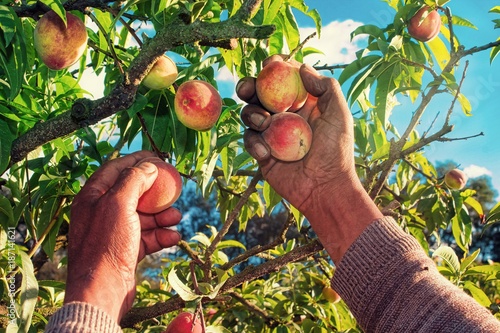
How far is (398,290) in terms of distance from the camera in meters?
1.32

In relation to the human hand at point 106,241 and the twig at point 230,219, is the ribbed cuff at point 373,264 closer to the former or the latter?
the twig at point 230,219

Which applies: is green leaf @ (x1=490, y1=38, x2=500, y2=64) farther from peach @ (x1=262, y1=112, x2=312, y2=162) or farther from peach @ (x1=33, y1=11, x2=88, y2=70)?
peach @ (x1=33, y1=11, x2=88, y2=70)

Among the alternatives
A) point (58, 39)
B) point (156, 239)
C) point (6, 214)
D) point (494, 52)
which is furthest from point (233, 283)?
point (494, 52)

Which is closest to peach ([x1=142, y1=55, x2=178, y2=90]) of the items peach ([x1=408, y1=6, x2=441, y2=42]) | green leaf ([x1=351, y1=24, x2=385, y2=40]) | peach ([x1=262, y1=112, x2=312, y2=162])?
peach ([x1=262, y1=112, x2=312, y2=162])

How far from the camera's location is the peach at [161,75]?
1.47 m

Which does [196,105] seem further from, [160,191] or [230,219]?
[230,219]

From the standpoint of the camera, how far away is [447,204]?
2.59 m

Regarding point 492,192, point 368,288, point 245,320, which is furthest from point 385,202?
point 492,192

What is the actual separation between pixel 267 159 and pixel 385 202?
1.27m

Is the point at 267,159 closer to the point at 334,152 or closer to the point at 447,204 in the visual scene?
the point at 334,152

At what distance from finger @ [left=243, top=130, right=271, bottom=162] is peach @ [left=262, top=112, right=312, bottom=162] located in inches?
0.5

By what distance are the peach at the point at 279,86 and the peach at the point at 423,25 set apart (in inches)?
22.3

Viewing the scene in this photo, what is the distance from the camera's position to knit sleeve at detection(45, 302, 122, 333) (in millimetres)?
1011

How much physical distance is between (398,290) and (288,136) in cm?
49
